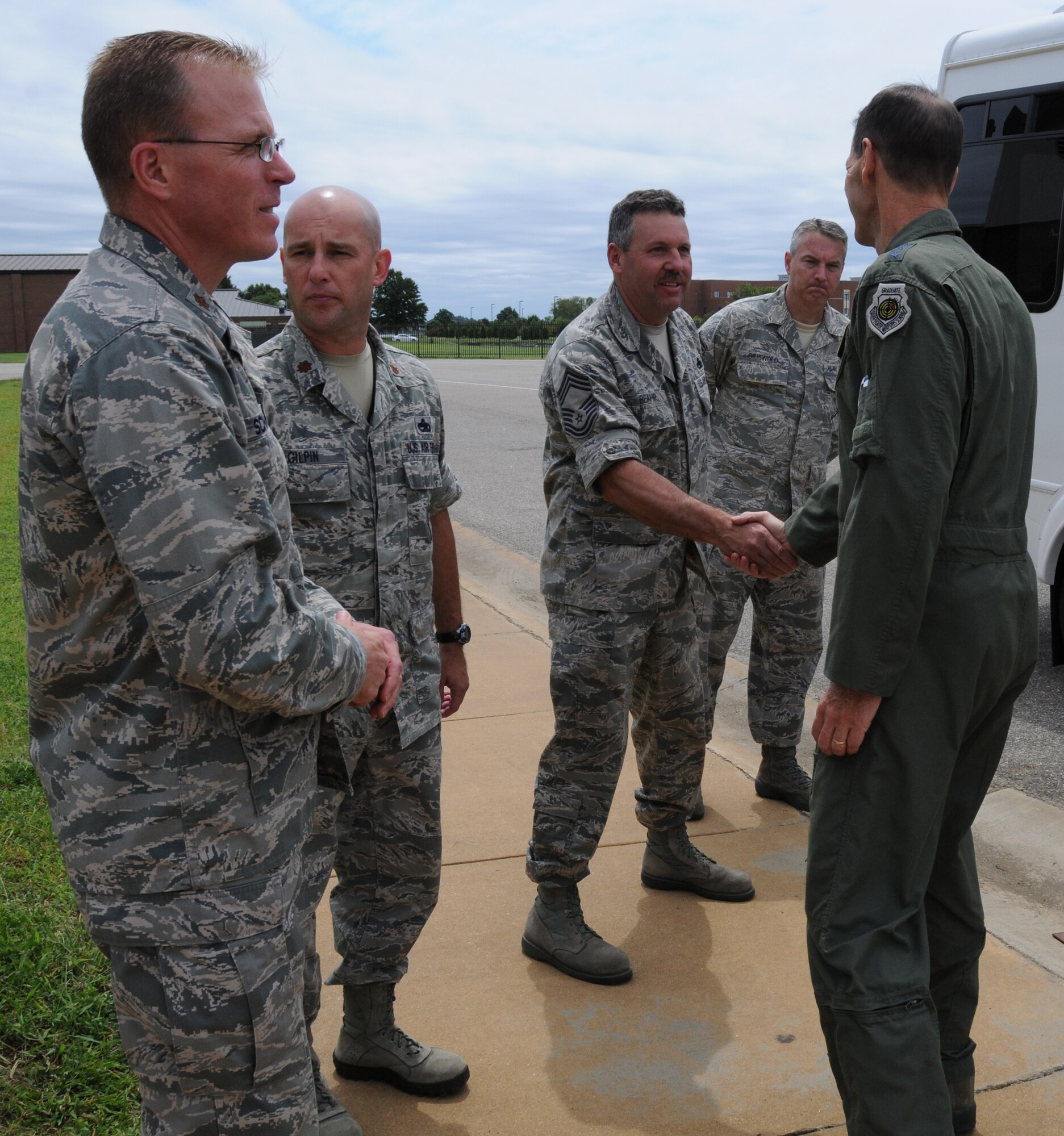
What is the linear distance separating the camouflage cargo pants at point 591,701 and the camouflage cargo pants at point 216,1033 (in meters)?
1.60

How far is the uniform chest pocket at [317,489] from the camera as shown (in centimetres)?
264

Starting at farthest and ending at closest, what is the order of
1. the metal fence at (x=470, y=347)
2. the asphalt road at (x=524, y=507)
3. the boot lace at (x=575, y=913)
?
the metal fence at (x=470, y=347), the asphalt road at (x=524, y=507), the boot lace at (x=575, y=913)

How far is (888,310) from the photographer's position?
225 cm

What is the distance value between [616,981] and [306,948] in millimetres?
1330

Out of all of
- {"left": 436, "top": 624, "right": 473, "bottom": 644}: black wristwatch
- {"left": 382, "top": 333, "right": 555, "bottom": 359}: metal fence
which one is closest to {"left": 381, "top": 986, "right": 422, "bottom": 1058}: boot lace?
{"left": 436, "top": 624, "right": 473, "bottom": 644}: black wristwatch

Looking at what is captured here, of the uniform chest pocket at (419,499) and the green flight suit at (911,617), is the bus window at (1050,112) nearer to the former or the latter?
the green flight suit at (911,617)

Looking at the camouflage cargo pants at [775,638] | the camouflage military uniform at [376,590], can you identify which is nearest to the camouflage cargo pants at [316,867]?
the camouflage military uniform at [376,590]

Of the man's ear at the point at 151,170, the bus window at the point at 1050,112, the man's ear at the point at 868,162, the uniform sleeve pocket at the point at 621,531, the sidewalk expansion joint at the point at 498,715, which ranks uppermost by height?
the bus window at the point at 1050,112

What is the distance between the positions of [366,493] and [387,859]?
2.94ft

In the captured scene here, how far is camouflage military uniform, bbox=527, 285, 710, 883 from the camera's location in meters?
3.33

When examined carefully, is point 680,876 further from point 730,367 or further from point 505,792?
point 730,367

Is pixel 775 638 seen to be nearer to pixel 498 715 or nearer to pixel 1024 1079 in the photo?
pixel 498 715

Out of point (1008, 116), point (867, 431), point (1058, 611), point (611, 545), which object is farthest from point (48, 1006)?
point (1008, 116)

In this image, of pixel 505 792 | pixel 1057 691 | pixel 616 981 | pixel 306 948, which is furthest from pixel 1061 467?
pixel 306 948
